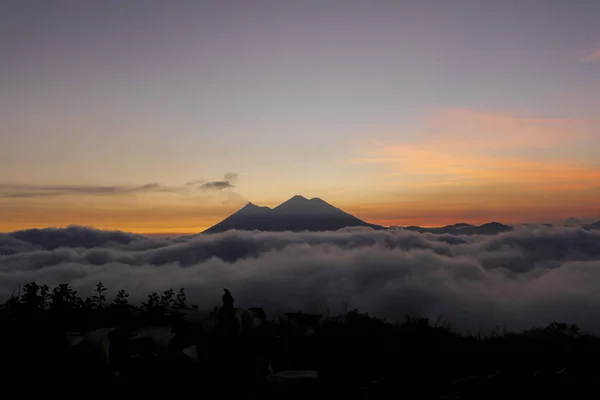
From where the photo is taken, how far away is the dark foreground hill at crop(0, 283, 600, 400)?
3939mm

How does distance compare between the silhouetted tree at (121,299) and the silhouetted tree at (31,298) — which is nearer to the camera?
the silhouetted tree at (31,298)

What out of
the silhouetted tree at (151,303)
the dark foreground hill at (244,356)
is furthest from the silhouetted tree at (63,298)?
the silhouetted tree at (151,303)

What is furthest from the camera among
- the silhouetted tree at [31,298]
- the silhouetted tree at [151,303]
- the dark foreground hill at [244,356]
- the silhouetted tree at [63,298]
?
the silhouetted tree at [151,303]

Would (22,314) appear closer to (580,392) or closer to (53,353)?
(53,353)

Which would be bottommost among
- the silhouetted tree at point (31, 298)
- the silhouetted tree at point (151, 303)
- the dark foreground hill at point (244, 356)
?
the dark foreground hill at point (244, 356)

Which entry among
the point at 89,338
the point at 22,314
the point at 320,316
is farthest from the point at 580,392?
the point at 22,314

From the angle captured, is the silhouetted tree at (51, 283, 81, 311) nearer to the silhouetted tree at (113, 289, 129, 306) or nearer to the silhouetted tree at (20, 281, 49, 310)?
the silhouetted tree at (20, 281, 49, 310)

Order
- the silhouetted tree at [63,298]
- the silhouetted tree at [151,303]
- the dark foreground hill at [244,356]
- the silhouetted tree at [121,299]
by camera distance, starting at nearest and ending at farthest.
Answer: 1. the dark foreground hill at [244,356]
2. the silhouetted tree at [63,298]
3. the silhouetted tree at [151,303]
4. the silhouetted tree at [121,299]

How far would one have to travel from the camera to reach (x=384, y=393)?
4863 millimetres

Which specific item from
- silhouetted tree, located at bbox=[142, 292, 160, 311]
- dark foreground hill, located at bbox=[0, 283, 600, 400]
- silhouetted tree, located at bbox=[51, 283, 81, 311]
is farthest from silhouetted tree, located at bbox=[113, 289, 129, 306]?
silhouetted tree, located at bbox=[51, 283, 81, 311]

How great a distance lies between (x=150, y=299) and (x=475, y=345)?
4.17m

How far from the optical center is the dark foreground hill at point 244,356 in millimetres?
3939

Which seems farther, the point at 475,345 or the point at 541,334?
the point at 541,334

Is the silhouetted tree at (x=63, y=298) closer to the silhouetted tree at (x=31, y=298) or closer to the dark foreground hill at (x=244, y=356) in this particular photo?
the dark foreground hill at (x=244, y=356)
